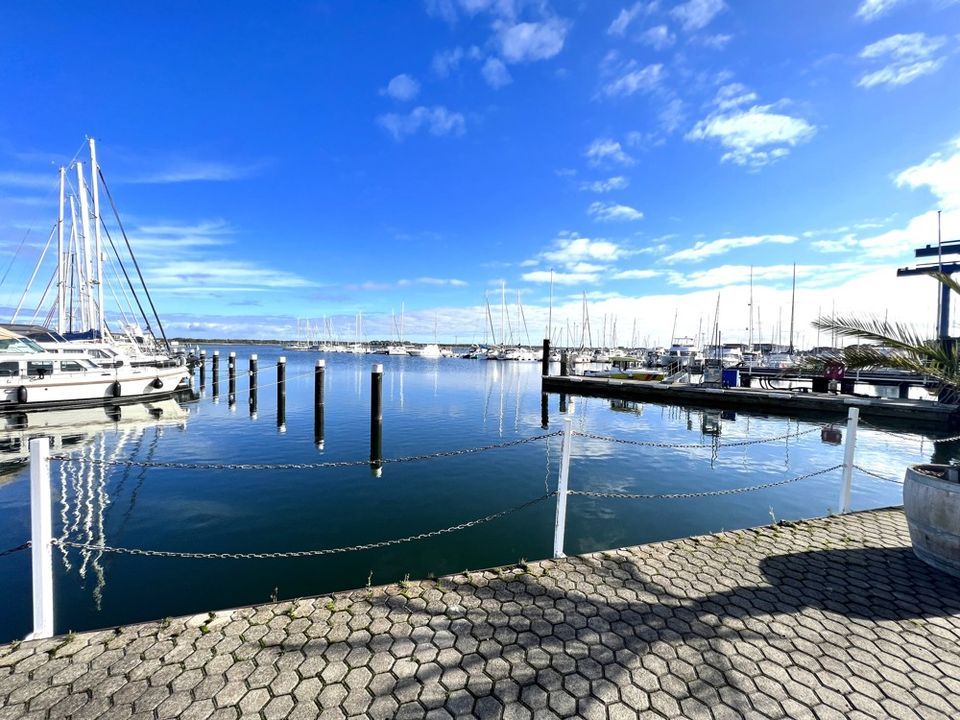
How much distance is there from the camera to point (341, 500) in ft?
32.6

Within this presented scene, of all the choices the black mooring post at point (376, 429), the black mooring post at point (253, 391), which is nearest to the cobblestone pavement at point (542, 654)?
the black mooring post at point (376, 429)

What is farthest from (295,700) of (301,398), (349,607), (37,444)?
(301,398)

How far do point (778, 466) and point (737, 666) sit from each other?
1244cm

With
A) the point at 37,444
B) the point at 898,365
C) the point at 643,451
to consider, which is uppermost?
the point at 898,365

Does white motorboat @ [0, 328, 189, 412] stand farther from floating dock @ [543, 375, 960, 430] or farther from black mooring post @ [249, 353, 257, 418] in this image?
floating dock @ [543, 375, 960, 430]

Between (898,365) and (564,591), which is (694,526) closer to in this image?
(898,365)

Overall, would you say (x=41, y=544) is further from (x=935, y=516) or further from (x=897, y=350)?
(x=897, y=350)

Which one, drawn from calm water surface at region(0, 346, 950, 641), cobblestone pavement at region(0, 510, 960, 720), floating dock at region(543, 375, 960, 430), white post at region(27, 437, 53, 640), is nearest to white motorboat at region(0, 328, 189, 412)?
calm water surface at region(0, 346, 950, 641)

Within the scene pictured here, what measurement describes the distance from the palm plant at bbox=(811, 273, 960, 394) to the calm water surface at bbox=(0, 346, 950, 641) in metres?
1.86

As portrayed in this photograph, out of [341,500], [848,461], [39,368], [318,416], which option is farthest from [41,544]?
[39,368]

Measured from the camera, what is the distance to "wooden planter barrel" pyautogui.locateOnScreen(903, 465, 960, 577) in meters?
4.32

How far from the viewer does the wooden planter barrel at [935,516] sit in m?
4.32

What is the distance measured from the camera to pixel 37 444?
346 cm

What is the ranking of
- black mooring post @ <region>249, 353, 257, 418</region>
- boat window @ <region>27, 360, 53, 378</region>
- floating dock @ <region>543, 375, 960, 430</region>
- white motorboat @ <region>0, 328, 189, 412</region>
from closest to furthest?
floating dock @ <region>543, 375, 960, 430</region>, white motorboat @ <region>0, 328, 189, 412</region>, boat window @ <region>27, 360, 53, 378</region>, black mooring post @ <region>249, 353, 257, 418</region>
